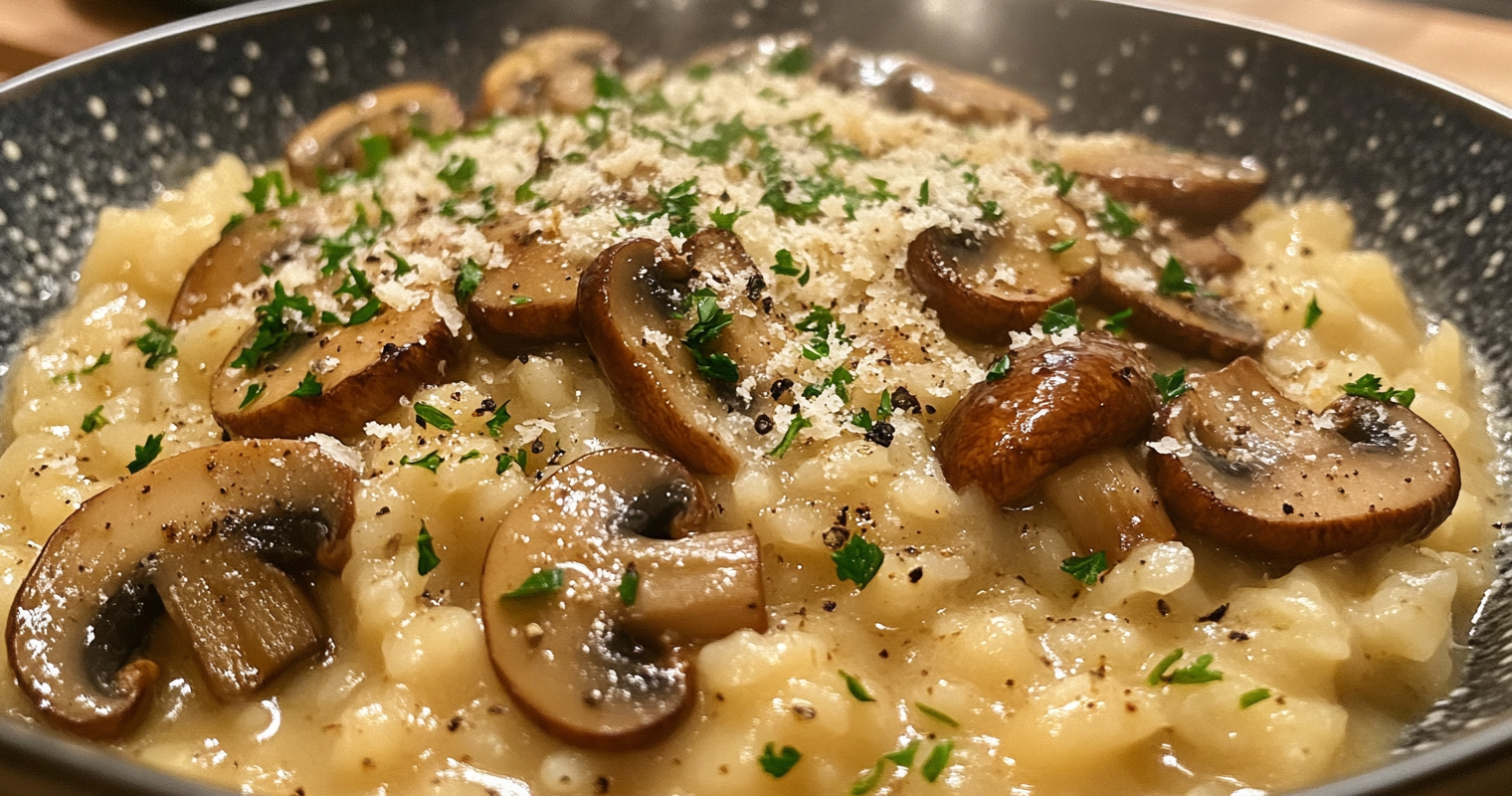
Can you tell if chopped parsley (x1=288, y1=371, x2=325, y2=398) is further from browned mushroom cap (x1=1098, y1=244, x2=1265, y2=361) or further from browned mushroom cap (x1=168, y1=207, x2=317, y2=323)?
browned mushroom cap (x1=1098, y1=244, x2=1265, y2=361)

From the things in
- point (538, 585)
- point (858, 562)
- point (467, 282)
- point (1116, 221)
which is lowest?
point (858, 562)

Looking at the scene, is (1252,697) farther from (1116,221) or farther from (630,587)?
(1116,221)

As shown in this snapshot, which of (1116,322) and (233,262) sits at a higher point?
(233,262)

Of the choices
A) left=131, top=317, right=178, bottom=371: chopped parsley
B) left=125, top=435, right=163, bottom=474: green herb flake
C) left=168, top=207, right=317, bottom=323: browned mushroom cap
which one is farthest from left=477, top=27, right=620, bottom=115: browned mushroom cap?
left=125, top=435, right=163, bottom=474: green herb flake

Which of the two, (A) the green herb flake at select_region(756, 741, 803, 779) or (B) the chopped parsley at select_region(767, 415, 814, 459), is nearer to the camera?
(A) the green herb flake at select_region(756, 741, 803, 779)

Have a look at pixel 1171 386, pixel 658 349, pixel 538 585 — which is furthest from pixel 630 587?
pixel 1171 386

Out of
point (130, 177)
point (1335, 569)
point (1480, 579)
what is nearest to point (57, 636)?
point (130, 177)
